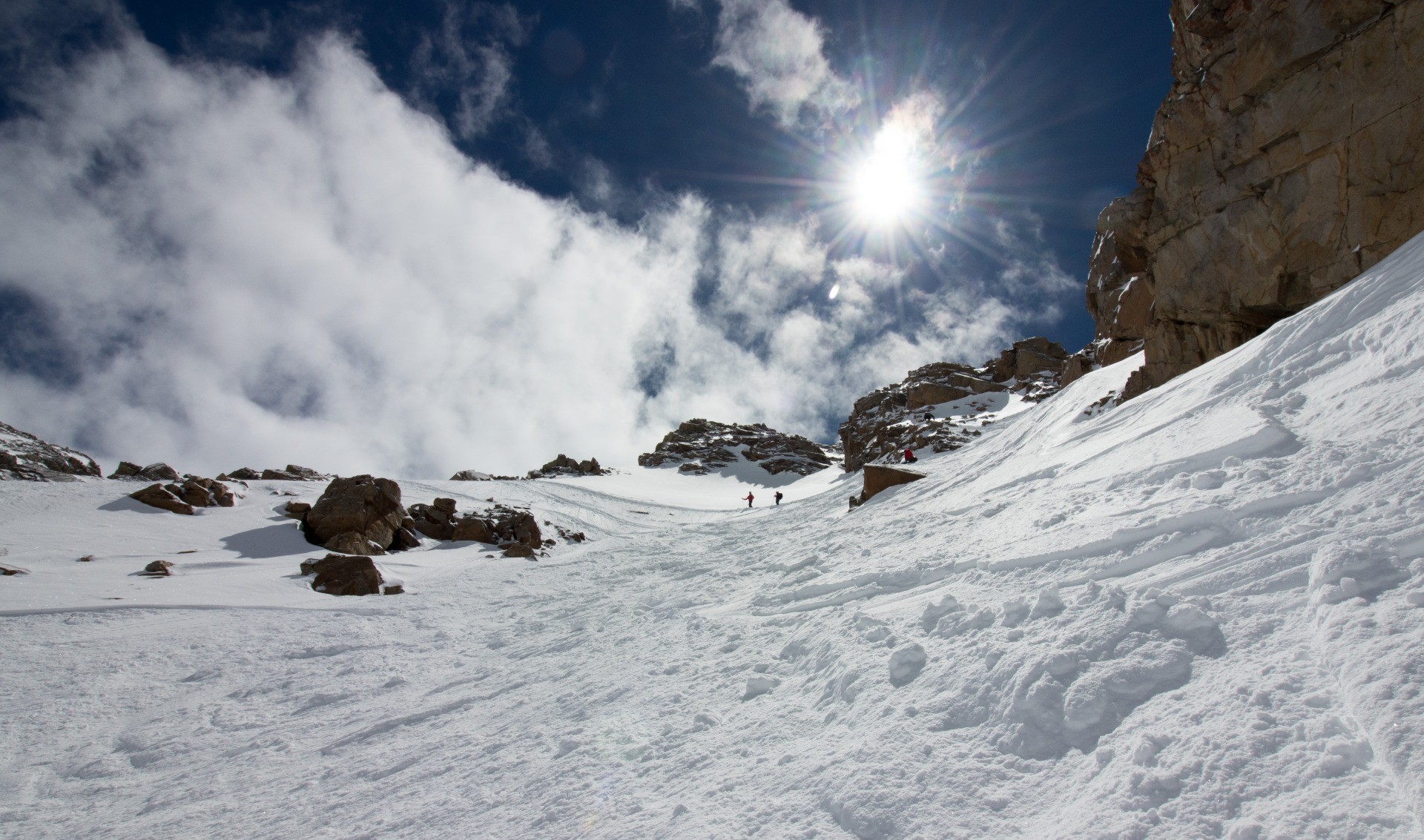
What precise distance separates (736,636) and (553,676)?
231cm

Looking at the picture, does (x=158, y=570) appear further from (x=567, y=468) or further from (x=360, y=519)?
(x=567, y=468)

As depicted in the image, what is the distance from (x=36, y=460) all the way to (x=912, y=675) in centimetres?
2848

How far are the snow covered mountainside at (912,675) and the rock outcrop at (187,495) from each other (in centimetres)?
676

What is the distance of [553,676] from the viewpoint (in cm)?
707

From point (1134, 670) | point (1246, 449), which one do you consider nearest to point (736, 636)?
point (1134, 670)

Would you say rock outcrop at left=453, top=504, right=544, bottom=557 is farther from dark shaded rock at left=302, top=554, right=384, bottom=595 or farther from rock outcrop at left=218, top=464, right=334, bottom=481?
rock outcrop at left=218, top=464, right=334, bottom=481

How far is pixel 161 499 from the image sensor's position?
56.1ft

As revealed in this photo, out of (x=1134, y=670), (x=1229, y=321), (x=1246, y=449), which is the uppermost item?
(x=1229, y=321)

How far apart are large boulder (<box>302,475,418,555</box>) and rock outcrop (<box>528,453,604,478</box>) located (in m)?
39.7

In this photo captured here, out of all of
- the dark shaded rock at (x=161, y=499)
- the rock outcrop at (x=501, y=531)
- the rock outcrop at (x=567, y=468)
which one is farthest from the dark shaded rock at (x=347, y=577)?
the rock outcrop at (x=567, y=468)

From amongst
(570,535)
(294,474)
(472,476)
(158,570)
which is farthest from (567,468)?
(158,570)

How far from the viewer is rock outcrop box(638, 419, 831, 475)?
96.9 m

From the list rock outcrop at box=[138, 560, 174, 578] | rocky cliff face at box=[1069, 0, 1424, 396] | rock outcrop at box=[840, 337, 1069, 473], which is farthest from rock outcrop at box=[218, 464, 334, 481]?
rock outcrop at box=[840, 337, 1069, 473]

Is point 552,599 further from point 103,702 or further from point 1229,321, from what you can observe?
point 1229,321
